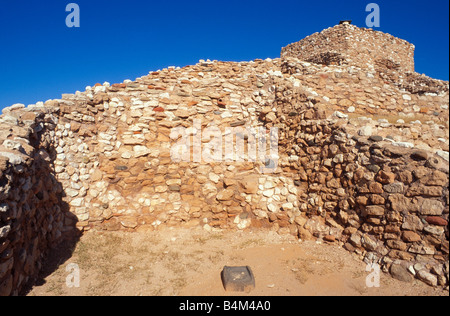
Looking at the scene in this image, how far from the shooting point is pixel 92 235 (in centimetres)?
580

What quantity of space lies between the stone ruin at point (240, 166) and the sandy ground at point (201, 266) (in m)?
0.29

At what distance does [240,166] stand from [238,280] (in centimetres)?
345

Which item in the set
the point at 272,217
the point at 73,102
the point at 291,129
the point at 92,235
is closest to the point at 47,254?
the point at 92,235

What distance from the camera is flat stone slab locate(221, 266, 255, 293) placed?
394cm

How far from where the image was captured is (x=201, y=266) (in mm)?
4766

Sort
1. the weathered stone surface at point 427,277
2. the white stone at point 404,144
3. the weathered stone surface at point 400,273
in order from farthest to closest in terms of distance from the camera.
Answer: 1. the white stone at point 404,144
2. the weathered stone surface at point 400,273
3. the weathered stone surface at point 427,277

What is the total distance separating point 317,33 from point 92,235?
46.2 feet

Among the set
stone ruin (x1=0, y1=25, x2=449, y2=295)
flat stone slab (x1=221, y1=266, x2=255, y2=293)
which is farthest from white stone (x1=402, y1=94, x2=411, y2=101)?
flat stone slab (x1=221, y1=266, x2=255, y2=293)
